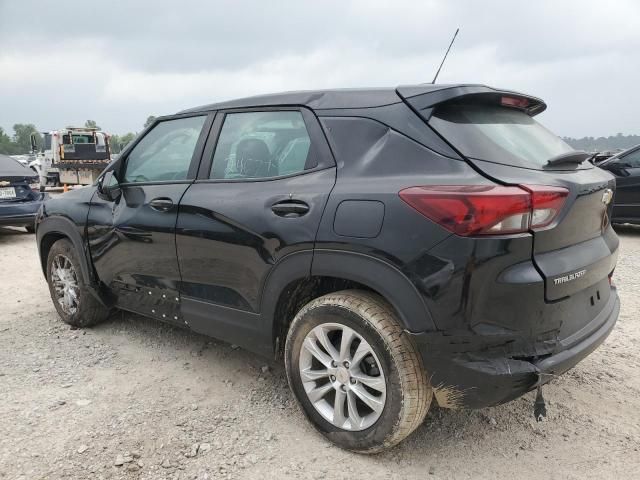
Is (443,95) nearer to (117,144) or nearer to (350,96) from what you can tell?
(350,96)

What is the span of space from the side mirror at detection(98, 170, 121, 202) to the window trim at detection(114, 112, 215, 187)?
4 centimetres

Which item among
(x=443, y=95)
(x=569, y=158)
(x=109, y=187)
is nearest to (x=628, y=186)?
(x=569, y=158)

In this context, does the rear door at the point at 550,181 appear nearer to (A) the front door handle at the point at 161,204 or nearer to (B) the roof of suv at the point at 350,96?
(B) the roof of suv at the point at 350,96

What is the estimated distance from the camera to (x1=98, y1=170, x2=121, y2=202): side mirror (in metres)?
3.43

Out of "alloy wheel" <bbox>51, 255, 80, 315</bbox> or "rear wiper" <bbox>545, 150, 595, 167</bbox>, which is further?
"alloy wheel" <bbox>51, 255, 80, 315</bbox>

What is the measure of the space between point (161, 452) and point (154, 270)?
46.3 inches

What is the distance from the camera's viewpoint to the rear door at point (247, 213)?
237 cm

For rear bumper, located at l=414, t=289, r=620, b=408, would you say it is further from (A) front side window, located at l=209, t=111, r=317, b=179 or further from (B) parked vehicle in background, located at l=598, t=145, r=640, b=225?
(B) parked vehicle in background, located at l=598, t=145, r=640, b=225

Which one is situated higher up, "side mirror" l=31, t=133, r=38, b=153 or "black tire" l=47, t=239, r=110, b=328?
"side mirror" l=31, t=133, r=38, b=153

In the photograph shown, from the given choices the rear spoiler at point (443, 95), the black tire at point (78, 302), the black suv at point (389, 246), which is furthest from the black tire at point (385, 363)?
the black tire at point (78, 302)

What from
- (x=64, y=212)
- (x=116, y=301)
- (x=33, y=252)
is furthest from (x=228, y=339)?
(x=33, y=252)

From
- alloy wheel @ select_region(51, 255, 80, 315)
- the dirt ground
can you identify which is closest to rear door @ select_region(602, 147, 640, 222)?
the dirt ground

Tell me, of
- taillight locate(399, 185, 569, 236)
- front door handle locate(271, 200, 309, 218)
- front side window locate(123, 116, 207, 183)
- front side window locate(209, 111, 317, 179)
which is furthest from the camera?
front side window locate(123, 116, 207, 183)

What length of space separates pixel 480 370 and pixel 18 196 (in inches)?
327
